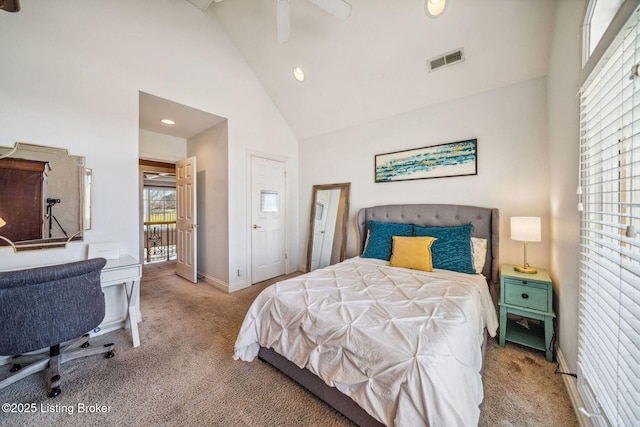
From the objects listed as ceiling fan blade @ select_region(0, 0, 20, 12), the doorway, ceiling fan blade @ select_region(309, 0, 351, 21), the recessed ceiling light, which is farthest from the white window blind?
the doorway

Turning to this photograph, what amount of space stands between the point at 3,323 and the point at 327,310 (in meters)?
1.91

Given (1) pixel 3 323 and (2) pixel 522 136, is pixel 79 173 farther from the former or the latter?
(2) pixel 522 136

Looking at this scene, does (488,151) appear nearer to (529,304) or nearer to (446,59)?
(446,59)

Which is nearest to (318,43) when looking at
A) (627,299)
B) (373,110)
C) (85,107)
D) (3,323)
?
(373,110)

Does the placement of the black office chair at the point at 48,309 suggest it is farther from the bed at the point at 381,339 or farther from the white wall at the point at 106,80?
the bed at the point at 381,339

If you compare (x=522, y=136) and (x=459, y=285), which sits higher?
(x=522, y=136)

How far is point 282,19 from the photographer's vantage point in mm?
2029

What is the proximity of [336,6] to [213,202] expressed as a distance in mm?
2992

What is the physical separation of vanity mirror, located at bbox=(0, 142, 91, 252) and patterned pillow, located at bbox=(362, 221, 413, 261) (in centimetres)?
299

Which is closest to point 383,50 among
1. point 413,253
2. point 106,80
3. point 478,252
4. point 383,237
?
point 383,237

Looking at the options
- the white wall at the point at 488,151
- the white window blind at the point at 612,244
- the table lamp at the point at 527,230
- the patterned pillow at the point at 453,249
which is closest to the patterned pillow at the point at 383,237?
the patterned pillow at the point at 453,249

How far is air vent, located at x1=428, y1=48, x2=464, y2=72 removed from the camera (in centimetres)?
239

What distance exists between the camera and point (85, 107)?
2248mm

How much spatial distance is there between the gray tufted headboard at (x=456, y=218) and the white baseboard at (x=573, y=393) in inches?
33.2
